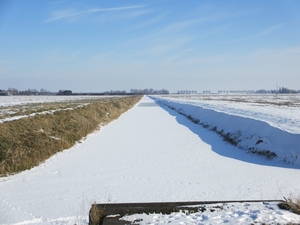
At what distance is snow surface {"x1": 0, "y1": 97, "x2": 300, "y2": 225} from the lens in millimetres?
5474

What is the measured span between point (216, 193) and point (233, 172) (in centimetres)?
224

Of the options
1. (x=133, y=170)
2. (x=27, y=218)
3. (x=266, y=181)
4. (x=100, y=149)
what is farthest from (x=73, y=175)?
(x=266, y=181)

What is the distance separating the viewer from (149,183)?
7.95 meters

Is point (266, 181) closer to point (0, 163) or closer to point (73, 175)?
point (73, 175)

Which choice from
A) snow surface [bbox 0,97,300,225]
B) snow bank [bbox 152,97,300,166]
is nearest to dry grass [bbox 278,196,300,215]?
snow surface [bbox 0,97,300,225]

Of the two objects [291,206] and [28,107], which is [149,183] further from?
[28,107]

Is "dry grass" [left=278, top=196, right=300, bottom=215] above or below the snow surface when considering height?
above

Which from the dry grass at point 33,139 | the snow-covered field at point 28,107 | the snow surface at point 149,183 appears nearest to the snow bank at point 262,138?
the snow surface at point 149,183

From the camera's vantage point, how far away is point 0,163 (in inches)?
355

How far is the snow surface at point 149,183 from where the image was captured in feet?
18.0

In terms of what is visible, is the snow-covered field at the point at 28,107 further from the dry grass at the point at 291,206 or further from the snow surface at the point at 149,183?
the dry grass at the point at 291,206

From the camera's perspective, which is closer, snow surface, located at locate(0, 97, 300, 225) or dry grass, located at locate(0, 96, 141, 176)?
snow surface, located at locate(0, 97, 300, 225)

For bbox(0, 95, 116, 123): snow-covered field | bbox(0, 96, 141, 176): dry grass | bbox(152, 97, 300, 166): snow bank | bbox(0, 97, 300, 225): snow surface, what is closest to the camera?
bbox(0, 97, 300, 225): snow surface

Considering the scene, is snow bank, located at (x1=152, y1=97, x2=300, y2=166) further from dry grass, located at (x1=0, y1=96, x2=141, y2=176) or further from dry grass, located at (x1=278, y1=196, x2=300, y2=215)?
dry grass, located at (x1=0, y1=96, x2=141, y2=176)
